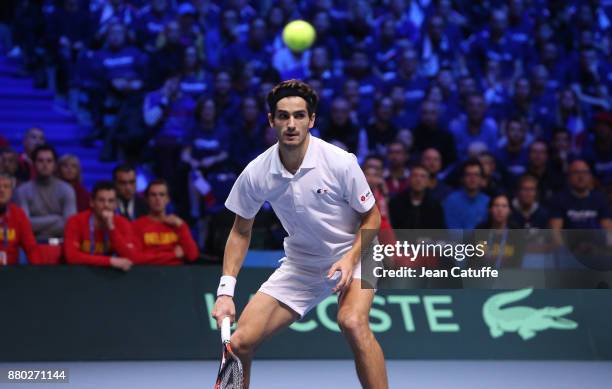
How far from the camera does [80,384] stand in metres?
7.68

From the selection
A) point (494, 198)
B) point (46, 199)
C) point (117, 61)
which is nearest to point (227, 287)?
point (46, 199)

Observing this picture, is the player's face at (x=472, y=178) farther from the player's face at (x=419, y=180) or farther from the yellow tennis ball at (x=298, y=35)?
the yellow tennis ball at (x=298, y=35)

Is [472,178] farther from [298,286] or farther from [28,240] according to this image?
[298,286]

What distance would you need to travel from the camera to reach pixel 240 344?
542cm

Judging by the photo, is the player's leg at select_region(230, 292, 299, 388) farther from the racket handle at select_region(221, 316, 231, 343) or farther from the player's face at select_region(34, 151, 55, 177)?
the player's face at select_region(34, 151, 55, 177)

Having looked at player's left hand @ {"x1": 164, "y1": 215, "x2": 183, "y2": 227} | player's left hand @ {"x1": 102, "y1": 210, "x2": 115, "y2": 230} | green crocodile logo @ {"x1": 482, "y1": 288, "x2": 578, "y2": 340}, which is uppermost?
player's left hand @ {"x1": 102, "y1": 210, "x2": 115, "y2": 230}

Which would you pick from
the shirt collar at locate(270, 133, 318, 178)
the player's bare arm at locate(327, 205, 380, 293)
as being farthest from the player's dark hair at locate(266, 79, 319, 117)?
the player's bare arm at locate(327, 205, 380, 293)

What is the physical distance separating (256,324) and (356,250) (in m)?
0.66

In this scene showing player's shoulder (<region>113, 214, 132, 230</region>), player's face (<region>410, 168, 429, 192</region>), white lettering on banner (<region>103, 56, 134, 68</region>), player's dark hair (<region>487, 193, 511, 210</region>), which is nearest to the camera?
player's shoulder (<region>113, 214, 132, 230</region>)

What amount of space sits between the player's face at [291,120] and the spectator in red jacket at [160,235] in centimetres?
386

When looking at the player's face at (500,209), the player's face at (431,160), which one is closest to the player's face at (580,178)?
the player's face at (500,209)

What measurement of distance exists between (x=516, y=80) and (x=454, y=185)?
8.60 feet

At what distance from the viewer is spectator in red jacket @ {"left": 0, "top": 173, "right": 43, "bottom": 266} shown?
29.3ft

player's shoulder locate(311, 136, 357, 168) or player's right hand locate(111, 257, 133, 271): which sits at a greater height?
player's shoulder locate(311, 136, 357, 168)
